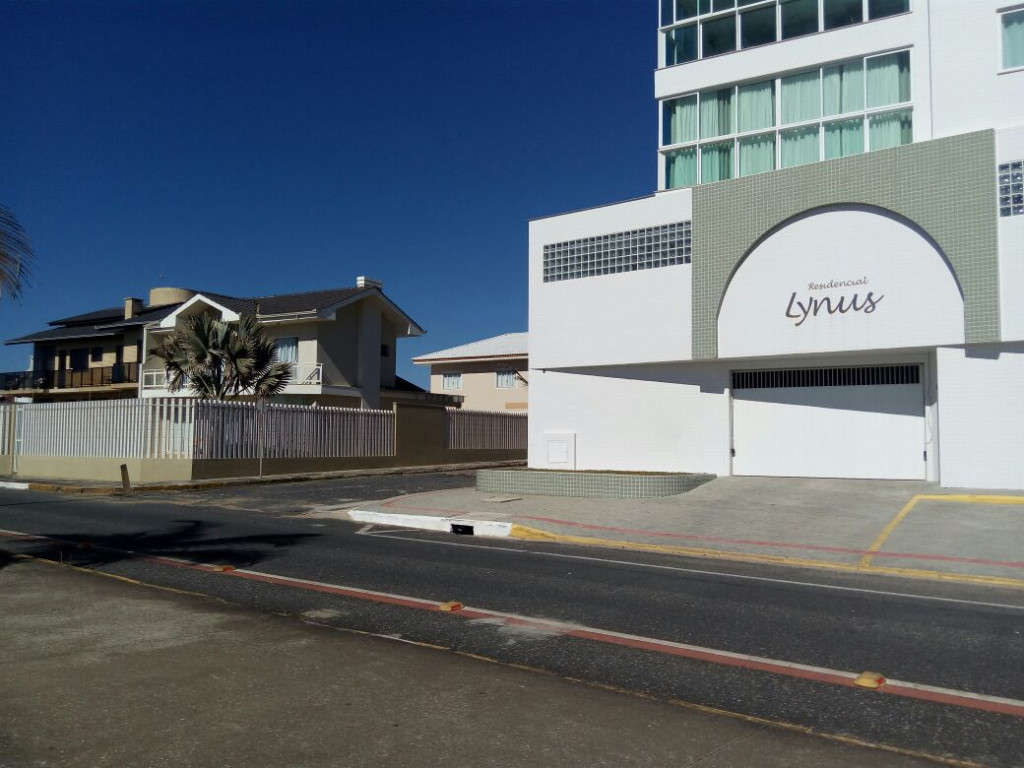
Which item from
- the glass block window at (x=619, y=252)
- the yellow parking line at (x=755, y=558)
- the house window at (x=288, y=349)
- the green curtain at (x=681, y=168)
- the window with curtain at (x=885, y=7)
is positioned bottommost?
the yellow parking line at (x=755, y=558)

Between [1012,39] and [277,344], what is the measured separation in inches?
Result: 1132

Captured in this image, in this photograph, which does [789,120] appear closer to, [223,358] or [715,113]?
[715,113]

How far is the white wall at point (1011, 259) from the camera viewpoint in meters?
15.6

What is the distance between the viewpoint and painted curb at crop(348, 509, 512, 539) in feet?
47.0

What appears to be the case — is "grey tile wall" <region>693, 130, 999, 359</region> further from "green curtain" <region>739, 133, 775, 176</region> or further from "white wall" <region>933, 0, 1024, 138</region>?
"green curtain" <region>739, 133, 775, 176</region>

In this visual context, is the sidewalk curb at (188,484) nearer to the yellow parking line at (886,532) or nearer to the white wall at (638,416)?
the white wall at (638,416)

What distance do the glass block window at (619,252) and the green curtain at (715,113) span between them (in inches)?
109

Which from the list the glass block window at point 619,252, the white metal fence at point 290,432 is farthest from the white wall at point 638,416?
the white metal fence at point 290,432

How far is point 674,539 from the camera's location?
43.5ft

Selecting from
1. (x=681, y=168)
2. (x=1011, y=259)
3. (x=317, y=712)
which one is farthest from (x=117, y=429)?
(x=1011, y=259)

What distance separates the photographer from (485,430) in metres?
36.9

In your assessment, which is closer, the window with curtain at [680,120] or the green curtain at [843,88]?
the green curtain at [843,88]

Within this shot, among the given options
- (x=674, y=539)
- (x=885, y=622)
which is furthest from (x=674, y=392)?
(x=885, y=622)

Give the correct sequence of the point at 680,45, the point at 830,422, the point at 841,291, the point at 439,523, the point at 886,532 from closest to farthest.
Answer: the point at 886,532
the point at 439,523
the point at 841,291
the point at 830,422
the point at 680,45
